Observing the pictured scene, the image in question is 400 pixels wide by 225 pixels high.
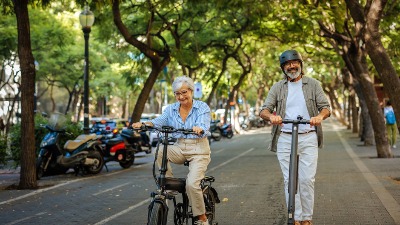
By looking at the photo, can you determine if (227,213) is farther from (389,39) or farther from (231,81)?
(231,81)

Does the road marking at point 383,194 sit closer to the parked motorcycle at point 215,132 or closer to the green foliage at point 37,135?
the green foliage at point 37,135

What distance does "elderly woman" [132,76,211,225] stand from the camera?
691 cm

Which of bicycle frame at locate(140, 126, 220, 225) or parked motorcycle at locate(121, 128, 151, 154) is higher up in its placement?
parked motorcycle at locate(121, 128, 151, 154)

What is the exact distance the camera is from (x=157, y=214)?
627cm

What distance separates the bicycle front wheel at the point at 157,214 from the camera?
6266 mm

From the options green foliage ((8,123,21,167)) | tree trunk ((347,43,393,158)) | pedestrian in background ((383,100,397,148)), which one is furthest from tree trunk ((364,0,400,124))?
pedestrian in background ((383,100,397,148))

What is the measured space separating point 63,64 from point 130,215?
3334cm

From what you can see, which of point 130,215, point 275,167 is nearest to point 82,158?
point 275,167

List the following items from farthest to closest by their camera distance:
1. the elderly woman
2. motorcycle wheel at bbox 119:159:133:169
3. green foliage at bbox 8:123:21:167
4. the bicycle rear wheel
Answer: motorcycle wheel at bbox 119:159:133:169 < green foliage at bbox 8:123:21:167 < the bicycle rear wheel < the elderly woman

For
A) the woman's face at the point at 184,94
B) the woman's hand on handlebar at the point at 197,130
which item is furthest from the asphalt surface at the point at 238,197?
the woman's hand on handlebar at the point at 197,130

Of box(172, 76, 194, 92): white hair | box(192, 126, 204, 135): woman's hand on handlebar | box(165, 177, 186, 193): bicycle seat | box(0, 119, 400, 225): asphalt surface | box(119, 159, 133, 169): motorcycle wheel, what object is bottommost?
box(0, 119, 400, 225): asphalt surface

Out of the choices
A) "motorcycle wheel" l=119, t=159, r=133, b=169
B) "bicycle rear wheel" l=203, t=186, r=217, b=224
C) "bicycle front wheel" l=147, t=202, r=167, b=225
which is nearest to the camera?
"bicycle front wheel" l=147, t=202, r=167, b=225

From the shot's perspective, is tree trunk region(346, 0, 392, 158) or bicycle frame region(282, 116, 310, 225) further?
tree trunk region(346, 0, 392, 158)

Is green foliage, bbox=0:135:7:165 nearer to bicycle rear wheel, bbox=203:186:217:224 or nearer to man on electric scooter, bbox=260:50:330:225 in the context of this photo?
bicycle rear wheel, bbox=203:186:217:224
